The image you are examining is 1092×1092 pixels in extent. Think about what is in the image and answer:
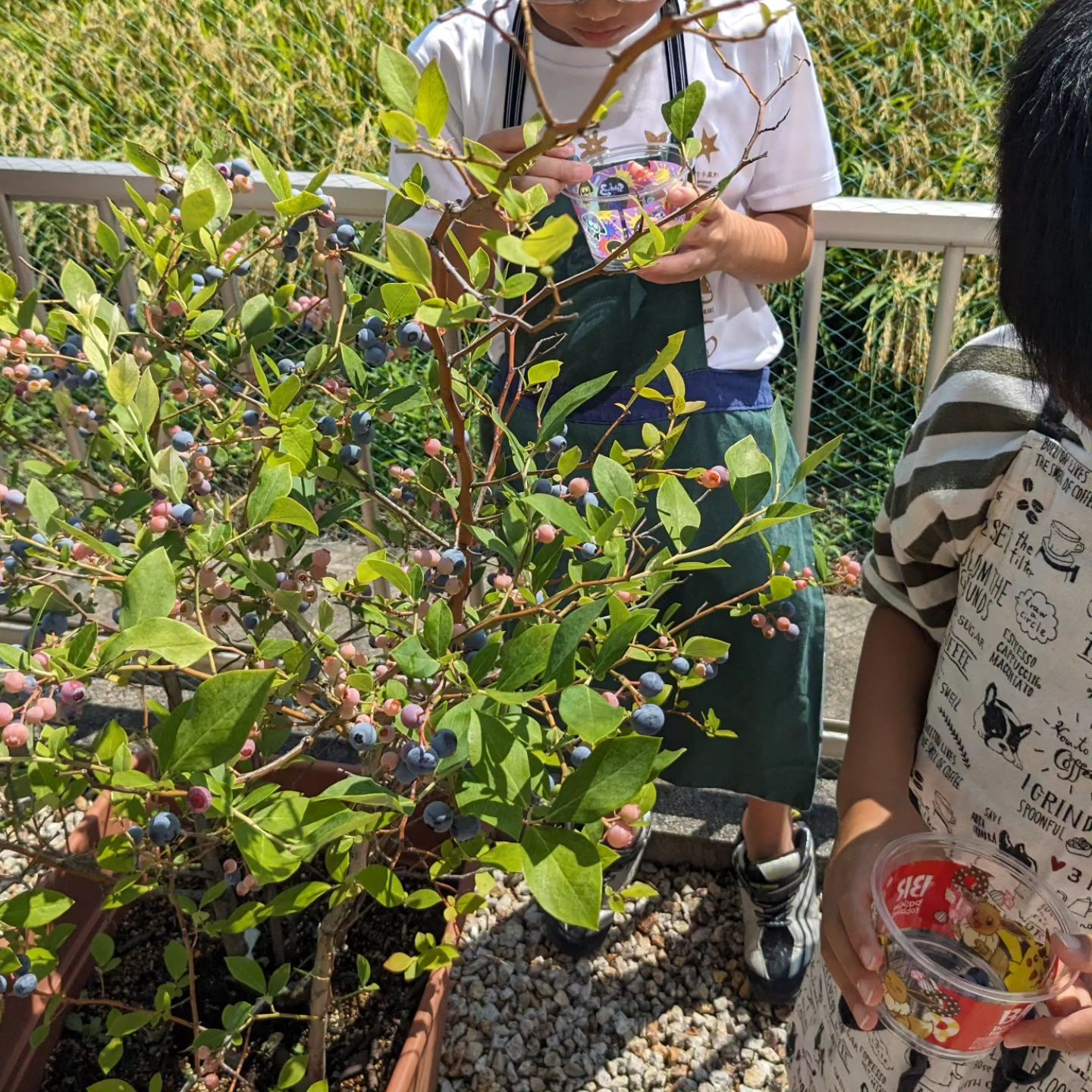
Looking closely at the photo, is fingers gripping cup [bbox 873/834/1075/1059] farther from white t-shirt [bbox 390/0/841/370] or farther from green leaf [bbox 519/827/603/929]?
white t-shirt [bbox 390/0/841/370]

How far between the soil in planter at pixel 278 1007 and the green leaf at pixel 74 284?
61 centimetres

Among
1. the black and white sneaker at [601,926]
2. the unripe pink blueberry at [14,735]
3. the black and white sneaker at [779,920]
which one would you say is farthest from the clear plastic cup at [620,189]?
the black and white sneaker at [779,920]

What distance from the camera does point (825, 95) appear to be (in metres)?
3.35

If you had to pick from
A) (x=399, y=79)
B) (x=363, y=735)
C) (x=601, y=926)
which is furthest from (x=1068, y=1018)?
(x=601, y=926)

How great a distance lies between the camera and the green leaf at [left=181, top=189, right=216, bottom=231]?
647 millimetres

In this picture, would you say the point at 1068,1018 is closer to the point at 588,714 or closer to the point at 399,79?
the point at 588,714

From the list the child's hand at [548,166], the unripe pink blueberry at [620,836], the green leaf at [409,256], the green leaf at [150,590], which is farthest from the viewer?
the child's hand at [548,166]

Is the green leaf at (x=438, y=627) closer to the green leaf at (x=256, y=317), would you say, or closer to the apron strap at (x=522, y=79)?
the green leaf at (x=256, y=317)

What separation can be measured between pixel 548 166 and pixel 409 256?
0.58 metres

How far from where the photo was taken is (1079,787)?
743mm

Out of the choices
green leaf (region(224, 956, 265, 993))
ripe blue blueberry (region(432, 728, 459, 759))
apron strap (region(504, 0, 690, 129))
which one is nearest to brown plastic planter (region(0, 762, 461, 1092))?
green leaf (region(224, 956, 265, 993))

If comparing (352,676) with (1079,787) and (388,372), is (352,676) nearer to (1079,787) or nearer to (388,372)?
(1079,787)

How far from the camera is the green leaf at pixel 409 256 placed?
1.35ft

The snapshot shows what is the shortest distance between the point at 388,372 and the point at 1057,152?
2.42m
